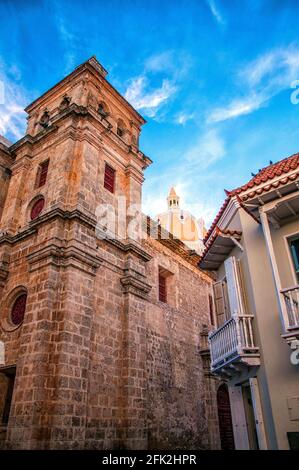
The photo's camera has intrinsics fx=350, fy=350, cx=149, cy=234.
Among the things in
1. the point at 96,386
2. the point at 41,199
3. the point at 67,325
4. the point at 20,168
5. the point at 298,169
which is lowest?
the point at 96,386

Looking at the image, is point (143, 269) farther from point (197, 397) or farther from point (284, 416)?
point (284, 416)

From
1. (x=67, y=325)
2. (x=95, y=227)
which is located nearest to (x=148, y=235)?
(x=95, y=227)

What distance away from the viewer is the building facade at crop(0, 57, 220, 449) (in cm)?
885

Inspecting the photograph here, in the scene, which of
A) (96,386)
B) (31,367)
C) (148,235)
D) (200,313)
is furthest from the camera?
(200,313)

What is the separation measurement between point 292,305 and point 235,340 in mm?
1685

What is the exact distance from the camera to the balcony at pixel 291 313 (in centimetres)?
607

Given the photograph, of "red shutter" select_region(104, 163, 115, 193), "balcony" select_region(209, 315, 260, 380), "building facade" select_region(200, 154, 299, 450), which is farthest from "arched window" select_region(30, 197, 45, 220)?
"balcony" select_region(209, 315, 260, 380)

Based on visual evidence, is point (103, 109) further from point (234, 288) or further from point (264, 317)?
point (264, 317)

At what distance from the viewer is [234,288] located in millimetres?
8156

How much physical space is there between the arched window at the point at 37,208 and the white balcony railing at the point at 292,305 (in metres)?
9.10

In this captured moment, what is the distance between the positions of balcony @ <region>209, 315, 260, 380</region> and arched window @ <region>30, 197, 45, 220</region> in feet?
25.2

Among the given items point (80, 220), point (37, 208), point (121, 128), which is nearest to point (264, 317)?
point (80, 220)

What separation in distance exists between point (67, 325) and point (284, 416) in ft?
18.1
